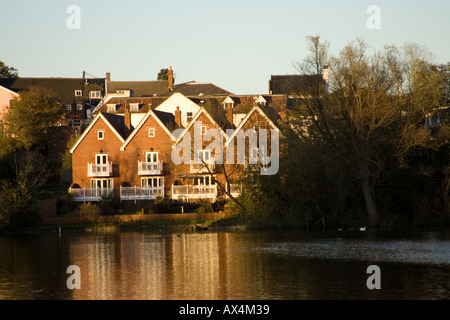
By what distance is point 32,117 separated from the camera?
244 feet

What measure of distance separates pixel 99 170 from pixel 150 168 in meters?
4.77

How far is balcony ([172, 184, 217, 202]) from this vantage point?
59.4m

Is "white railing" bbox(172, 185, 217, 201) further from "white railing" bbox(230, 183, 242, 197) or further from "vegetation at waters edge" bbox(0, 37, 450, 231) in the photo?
"vegetation at waters edge" bbox(0, 37, 450, 231)

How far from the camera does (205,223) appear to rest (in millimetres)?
51656

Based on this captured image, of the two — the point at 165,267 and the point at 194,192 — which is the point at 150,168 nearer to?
the point at 194,192

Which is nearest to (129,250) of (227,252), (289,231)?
(227,252)

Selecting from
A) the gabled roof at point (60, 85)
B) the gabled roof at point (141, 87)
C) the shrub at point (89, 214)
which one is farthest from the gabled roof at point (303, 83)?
the gabled roof at point (141, 87)

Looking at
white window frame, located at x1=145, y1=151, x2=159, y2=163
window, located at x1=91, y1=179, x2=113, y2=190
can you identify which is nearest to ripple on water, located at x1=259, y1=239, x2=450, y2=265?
white window frame, located at x1=145, y1=151, x2=159, y2=163

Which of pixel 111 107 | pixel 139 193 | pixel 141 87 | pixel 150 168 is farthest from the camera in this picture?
pixel 141 87

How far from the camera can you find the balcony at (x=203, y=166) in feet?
188

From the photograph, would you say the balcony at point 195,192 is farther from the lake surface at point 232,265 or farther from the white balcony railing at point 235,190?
the lake surface at point 232,265

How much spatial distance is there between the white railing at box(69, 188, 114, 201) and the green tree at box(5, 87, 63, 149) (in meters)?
13.5

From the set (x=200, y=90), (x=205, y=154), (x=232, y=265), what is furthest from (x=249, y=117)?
(x=200, y=90)
